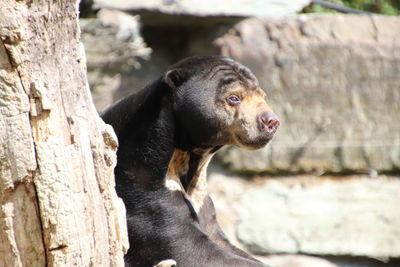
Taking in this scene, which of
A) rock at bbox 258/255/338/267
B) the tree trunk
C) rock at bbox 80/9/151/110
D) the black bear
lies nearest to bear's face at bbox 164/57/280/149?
the black bear

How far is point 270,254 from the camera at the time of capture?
Answer: 612 centimetres

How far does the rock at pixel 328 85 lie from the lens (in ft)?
19.5

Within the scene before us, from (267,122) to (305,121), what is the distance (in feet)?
6.44

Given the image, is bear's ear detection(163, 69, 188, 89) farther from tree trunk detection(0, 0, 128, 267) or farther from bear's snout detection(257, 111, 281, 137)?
tree trunk detection(0, 0, 128, 267)

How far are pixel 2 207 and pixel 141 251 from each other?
162 centimetres

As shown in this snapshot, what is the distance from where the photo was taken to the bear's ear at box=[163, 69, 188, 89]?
4.11 meters

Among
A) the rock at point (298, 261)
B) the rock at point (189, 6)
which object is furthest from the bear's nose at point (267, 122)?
the rock at point (298, 261)

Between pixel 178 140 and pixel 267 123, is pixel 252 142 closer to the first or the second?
pixel 267 123

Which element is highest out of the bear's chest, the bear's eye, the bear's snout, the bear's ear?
the bear's ear

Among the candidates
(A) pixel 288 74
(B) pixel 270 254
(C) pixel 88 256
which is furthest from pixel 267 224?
(C) pixel 88 256

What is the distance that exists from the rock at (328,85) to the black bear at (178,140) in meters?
1.70

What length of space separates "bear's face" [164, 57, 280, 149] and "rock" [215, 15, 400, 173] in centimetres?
173

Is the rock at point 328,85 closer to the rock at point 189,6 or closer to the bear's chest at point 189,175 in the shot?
the rock at point 189,6

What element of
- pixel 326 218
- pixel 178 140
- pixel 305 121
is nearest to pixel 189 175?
pixel 178 140
